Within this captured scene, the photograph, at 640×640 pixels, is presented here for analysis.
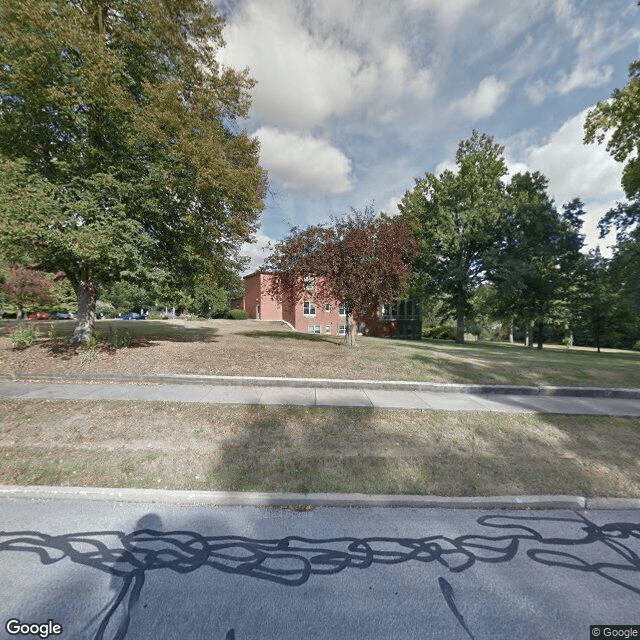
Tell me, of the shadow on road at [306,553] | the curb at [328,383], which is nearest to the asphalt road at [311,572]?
the shadow on road at [306,553]

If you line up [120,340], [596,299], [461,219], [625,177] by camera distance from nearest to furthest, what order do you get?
[120,340] → [625,177] → [461,219] → [596,299]

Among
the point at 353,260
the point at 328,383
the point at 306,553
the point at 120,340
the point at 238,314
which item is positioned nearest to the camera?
the point at 306,553

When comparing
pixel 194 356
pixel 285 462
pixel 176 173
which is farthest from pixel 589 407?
pixel 176 173

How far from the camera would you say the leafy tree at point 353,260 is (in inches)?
457

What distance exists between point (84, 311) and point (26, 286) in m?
24.8

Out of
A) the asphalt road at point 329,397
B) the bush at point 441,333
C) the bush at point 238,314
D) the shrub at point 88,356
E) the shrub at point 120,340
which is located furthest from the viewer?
the bush at point 238,314

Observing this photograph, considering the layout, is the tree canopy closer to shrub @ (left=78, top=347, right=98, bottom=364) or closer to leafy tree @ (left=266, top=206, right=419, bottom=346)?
leafy tree @ (left=266, top=206, right=419, bottom=346)

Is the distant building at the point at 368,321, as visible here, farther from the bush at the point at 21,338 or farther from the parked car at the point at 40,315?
the parked car at the point at 40,315

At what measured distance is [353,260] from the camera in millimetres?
11750

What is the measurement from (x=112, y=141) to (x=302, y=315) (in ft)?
80.6

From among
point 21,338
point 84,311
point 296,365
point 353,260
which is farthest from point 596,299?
point 21,338

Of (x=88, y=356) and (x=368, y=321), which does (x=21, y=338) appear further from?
(x=368, y=321)

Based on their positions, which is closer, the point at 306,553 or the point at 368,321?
the point at 306,553

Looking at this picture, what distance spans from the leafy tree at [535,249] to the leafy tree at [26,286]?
37.2 meters
